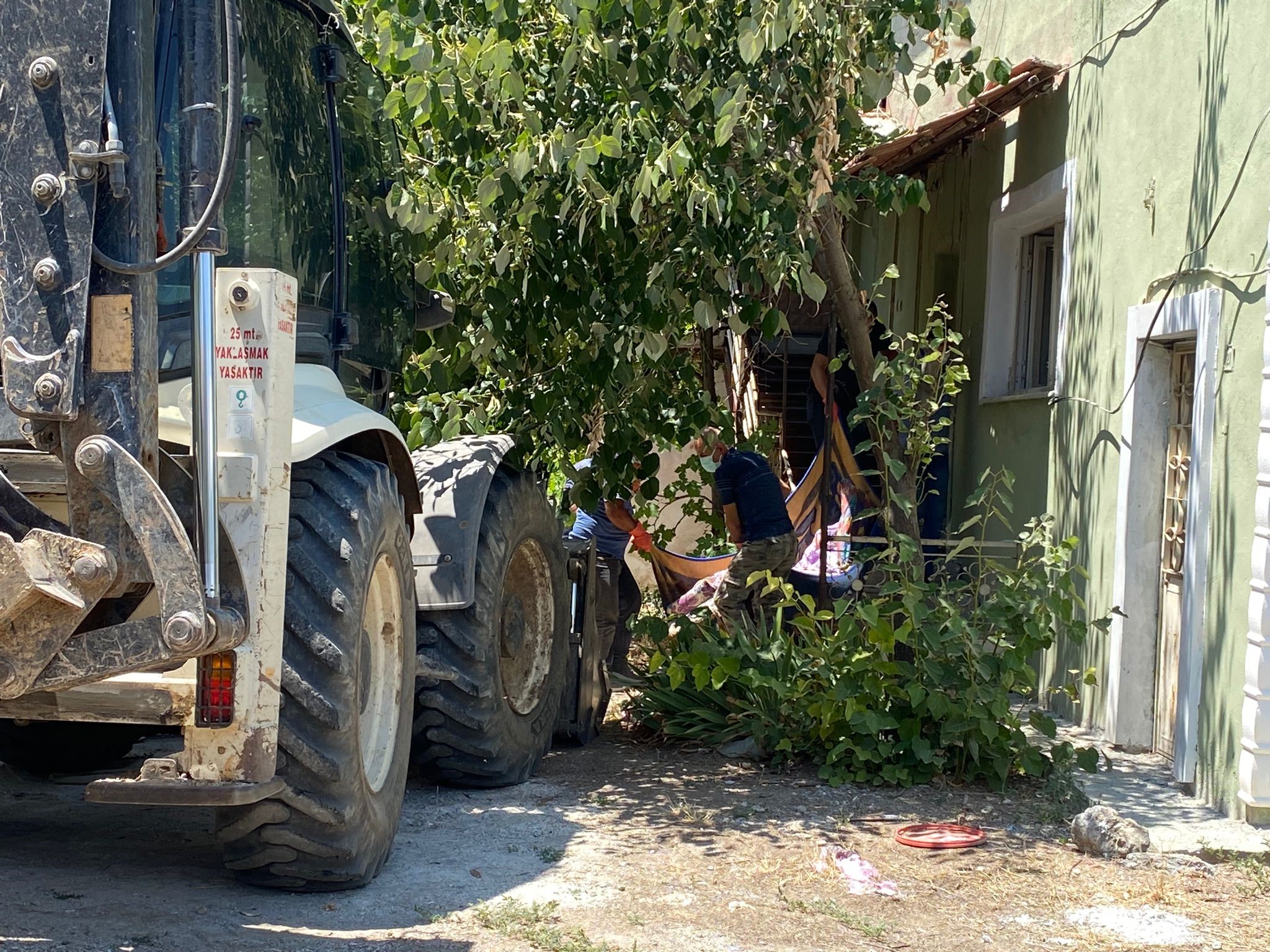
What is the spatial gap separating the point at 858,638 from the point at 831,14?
8.47ft

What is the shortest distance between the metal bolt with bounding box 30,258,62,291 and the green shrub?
12.4ft

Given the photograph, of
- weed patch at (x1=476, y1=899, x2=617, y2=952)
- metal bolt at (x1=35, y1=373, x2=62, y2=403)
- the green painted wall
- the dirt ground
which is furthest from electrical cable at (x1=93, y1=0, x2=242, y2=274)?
the green painted wall

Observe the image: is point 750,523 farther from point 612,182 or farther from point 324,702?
point 324,702

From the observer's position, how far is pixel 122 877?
14.2ft

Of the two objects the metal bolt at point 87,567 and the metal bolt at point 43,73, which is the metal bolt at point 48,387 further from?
the metal bolt at point 43,73

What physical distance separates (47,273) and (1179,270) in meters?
4.84

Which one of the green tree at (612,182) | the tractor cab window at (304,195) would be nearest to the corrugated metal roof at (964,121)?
the green tree at (612,182)

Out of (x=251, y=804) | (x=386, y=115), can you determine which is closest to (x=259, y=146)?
(x=386, y=115)

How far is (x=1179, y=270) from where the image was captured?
20.7ft

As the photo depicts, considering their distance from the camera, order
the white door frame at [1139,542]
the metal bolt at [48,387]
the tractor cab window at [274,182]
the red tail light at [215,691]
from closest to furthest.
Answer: the metal bolt at [48,387]
the red tail light at [215,691]
the tractor cab window at [274,182]
the white door frame at [1139,542]

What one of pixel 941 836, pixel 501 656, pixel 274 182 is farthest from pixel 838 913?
pixel 274 182

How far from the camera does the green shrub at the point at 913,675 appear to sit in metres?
5.98

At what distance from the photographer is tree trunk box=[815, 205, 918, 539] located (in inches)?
276

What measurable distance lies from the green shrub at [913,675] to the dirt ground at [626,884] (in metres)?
0.20
